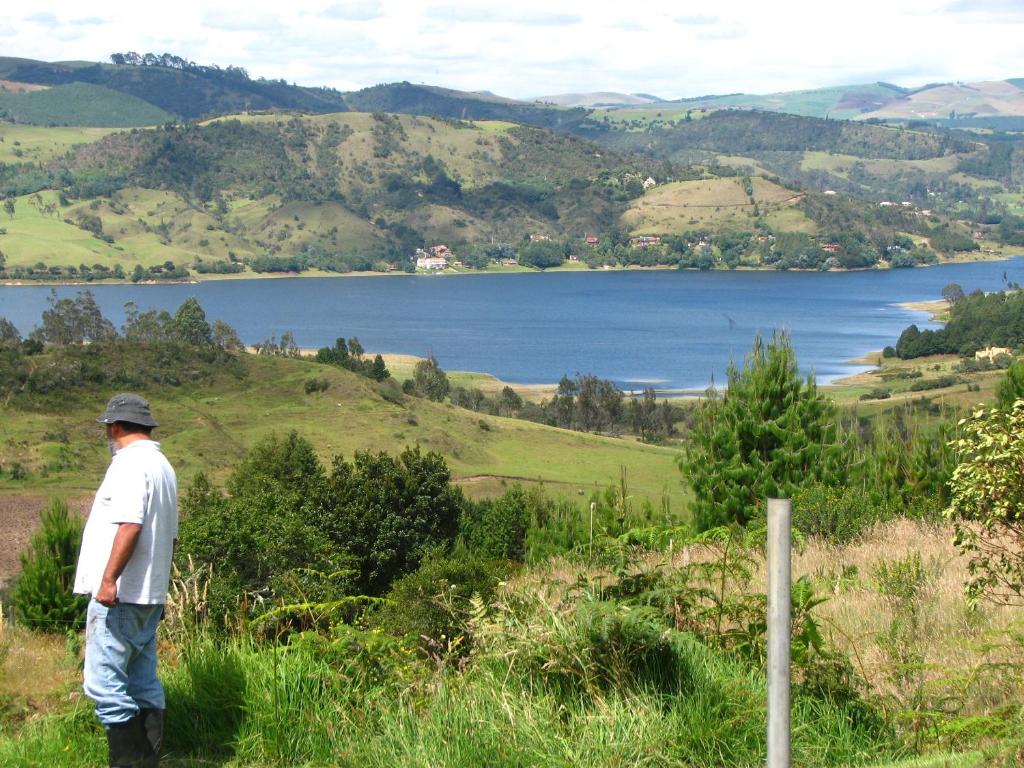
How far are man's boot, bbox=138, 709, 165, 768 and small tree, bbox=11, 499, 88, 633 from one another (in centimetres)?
467

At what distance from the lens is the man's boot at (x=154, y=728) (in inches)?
174

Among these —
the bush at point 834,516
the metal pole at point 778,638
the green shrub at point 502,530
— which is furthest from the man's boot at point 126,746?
the green shrub at point 502,530

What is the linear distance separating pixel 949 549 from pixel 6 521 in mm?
29005

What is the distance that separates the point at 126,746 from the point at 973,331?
106m

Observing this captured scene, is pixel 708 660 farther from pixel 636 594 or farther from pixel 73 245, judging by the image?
pixel 73 245

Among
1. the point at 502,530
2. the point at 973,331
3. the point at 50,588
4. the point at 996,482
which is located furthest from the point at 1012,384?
the point at 973,331

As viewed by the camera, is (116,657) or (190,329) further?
(190,329)

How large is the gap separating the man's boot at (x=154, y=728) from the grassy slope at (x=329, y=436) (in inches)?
1334

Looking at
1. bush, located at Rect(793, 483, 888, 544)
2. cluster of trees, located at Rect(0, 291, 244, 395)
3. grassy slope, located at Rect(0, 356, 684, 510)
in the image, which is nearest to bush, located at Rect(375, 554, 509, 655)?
bush, located at Rect(793, 483, 888, 544)

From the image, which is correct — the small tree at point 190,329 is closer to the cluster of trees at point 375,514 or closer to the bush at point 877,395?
the cluster of trees at point 375,514

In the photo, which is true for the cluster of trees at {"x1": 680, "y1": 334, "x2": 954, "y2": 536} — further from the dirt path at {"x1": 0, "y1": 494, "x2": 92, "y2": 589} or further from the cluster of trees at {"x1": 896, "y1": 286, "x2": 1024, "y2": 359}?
the cluster of trees at {"x1": 896, "y1": 286, "x2": 1024, "y2": 359}

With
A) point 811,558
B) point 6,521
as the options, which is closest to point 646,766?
point 811,558

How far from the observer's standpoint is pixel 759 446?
15438 millimetres

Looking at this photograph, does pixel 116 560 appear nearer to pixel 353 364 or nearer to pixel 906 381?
pixel 353 364
